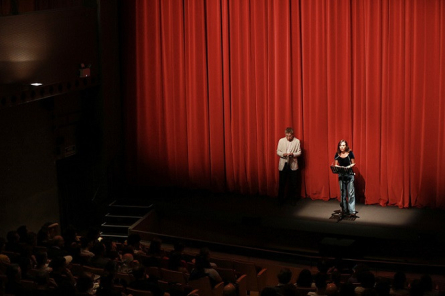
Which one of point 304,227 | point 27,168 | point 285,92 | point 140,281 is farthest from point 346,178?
point 27,168

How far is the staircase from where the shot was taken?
1265 cm

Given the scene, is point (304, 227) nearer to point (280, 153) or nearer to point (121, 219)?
point (280, 153)

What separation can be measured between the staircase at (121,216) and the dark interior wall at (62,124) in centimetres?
33

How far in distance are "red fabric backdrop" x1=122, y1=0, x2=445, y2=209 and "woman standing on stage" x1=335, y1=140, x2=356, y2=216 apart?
79 cm

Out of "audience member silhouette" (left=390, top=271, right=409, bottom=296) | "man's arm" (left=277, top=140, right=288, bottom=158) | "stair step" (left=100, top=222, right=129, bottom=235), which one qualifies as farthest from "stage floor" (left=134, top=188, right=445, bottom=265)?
"audience member silhouette" (left=390, top=271, right=409, bottom=296)

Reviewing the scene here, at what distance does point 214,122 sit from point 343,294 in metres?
6.91

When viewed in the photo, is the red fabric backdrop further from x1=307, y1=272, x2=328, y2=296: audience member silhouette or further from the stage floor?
x1=307, y1=272, x2=328, y2=296: audience member silhouette

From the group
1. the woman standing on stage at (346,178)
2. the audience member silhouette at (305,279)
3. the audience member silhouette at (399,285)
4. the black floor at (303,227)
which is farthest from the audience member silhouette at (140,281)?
the woman standing on stage at (346,178)

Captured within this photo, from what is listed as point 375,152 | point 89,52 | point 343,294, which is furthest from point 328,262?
point 89,52

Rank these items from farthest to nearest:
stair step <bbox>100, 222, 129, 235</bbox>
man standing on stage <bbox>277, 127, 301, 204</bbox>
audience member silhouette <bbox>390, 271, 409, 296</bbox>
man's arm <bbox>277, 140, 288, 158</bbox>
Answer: stair step <bbox>100, 222, 129, 235</bbox>
man standing on stage <bbox>277, 127, 301, 204</bbox>
man's arm <bbox>277, 140, 288, 158</bbox>
audience member silhouette <bbox>390, 271, 409, 296</bbox>

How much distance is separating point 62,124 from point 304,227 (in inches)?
178

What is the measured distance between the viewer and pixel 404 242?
1096 cm

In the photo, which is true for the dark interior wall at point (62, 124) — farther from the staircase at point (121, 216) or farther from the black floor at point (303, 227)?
the black floor at point (303, 227)

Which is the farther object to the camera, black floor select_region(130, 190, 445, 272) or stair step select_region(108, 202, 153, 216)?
stair step select_region(108, 202, 153, 216)
